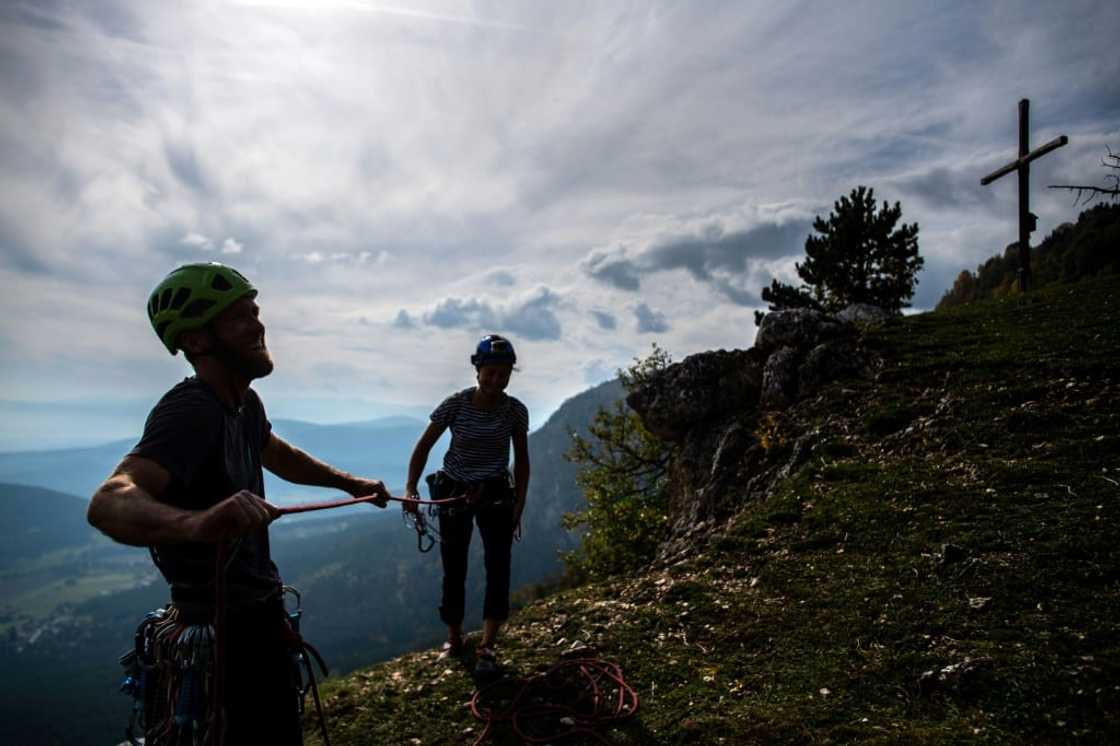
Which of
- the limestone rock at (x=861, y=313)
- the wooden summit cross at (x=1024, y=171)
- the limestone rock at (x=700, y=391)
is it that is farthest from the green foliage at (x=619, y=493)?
the wooden summit cross at (x=1024, y=171)

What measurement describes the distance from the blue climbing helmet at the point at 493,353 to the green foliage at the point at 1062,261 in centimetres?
2085

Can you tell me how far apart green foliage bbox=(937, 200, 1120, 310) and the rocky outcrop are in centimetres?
1125

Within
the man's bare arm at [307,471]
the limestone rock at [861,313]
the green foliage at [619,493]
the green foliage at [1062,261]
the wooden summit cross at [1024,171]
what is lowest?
the green foliage at [619,493]

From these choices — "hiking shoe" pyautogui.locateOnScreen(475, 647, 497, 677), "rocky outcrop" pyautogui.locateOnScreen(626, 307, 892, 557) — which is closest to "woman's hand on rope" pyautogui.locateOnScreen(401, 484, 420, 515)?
"hiking shoe" pyautogui.locateOnScreen(475, 647, 497, 677)

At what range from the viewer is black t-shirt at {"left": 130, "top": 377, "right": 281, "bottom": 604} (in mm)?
3027

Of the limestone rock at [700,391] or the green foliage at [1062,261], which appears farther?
the green foliage at [1062,261]

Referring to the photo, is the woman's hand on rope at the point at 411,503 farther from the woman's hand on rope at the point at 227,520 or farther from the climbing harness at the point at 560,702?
the woman's hand on rope at the point at 227,520

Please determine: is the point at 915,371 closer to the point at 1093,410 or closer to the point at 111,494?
the point at 1093,410

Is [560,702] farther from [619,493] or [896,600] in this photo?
[619,493]

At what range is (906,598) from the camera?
6.10 m

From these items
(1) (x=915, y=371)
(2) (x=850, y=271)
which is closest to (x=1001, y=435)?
(1) (x=915, y=371)

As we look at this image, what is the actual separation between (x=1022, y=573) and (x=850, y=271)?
30.8 meters

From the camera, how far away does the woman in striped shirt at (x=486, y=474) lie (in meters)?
6.86

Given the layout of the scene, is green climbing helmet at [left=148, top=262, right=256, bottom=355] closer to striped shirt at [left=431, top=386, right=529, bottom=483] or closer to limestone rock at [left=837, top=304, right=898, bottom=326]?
striped shirt at [left=431, top=386, right=529, bottom=483]
